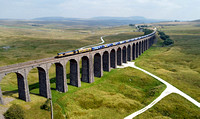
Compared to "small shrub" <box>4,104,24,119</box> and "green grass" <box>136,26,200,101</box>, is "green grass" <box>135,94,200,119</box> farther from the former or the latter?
"small shrub" <box>4,104,24,119</box>

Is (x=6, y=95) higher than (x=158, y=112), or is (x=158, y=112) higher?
(x=6, y=95)

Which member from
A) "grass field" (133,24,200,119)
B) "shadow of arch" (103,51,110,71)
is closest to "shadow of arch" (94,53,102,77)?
"shadow of arch" (103,51,110,71)

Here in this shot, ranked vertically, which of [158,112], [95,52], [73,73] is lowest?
[158,112]

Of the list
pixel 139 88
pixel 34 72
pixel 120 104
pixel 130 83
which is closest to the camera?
pixel 120 104

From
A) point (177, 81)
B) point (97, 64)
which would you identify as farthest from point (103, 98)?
point (177, 81)

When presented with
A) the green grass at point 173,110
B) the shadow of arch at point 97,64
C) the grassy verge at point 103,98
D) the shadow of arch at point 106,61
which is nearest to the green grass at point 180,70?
the green grass at point 173,110

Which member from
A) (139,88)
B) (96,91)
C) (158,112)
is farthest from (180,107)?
(96,91)

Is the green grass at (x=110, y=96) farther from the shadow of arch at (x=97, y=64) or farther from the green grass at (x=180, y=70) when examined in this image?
the green grass at (x=180, y=70)

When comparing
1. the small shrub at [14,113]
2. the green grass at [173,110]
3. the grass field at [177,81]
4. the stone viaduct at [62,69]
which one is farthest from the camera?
the grass field at [177,81]

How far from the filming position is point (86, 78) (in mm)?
63656

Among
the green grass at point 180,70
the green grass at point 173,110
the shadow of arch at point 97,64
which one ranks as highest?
the shadow of arch at point 97,64

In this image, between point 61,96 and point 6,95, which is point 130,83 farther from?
point 6,95

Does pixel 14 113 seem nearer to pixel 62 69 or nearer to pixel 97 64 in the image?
pixel 62 69

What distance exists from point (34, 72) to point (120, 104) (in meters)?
46.8
